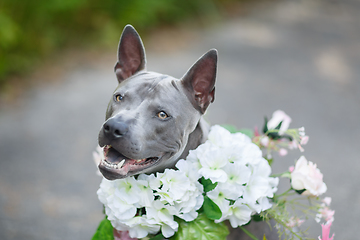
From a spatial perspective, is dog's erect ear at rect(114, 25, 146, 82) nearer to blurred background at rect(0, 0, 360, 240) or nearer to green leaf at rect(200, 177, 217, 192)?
green leaf at rect(200, 177, 217, 192)

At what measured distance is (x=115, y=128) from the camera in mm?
1416

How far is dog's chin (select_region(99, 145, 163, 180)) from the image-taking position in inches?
57.5

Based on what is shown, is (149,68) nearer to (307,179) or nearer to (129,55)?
(129,55)

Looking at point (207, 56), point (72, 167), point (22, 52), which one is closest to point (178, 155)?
point (207, 56)

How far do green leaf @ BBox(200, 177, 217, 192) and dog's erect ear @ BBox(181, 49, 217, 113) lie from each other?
12.4 inches

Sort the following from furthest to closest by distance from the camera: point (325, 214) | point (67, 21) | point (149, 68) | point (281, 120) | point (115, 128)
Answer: point (67, 21) → point (149, 68) → point (281, 120) → point (325, 214) → point (115, 128)

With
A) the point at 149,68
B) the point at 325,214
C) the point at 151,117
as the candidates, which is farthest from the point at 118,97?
the point at 149,68

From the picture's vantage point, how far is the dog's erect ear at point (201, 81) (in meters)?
1.59

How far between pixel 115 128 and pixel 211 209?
545 millimetres

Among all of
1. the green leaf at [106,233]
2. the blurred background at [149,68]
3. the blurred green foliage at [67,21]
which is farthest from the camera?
the blurred green foliage at [67,21]

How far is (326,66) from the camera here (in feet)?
19.4

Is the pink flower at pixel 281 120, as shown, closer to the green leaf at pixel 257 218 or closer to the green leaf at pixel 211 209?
the green leaf at pixel 257 218

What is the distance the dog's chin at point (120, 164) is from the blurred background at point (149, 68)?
1995 millimetres

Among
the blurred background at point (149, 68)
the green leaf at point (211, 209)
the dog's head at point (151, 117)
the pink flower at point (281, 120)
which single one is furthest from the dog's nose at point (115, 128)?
the blurred background at point (149, 68)
